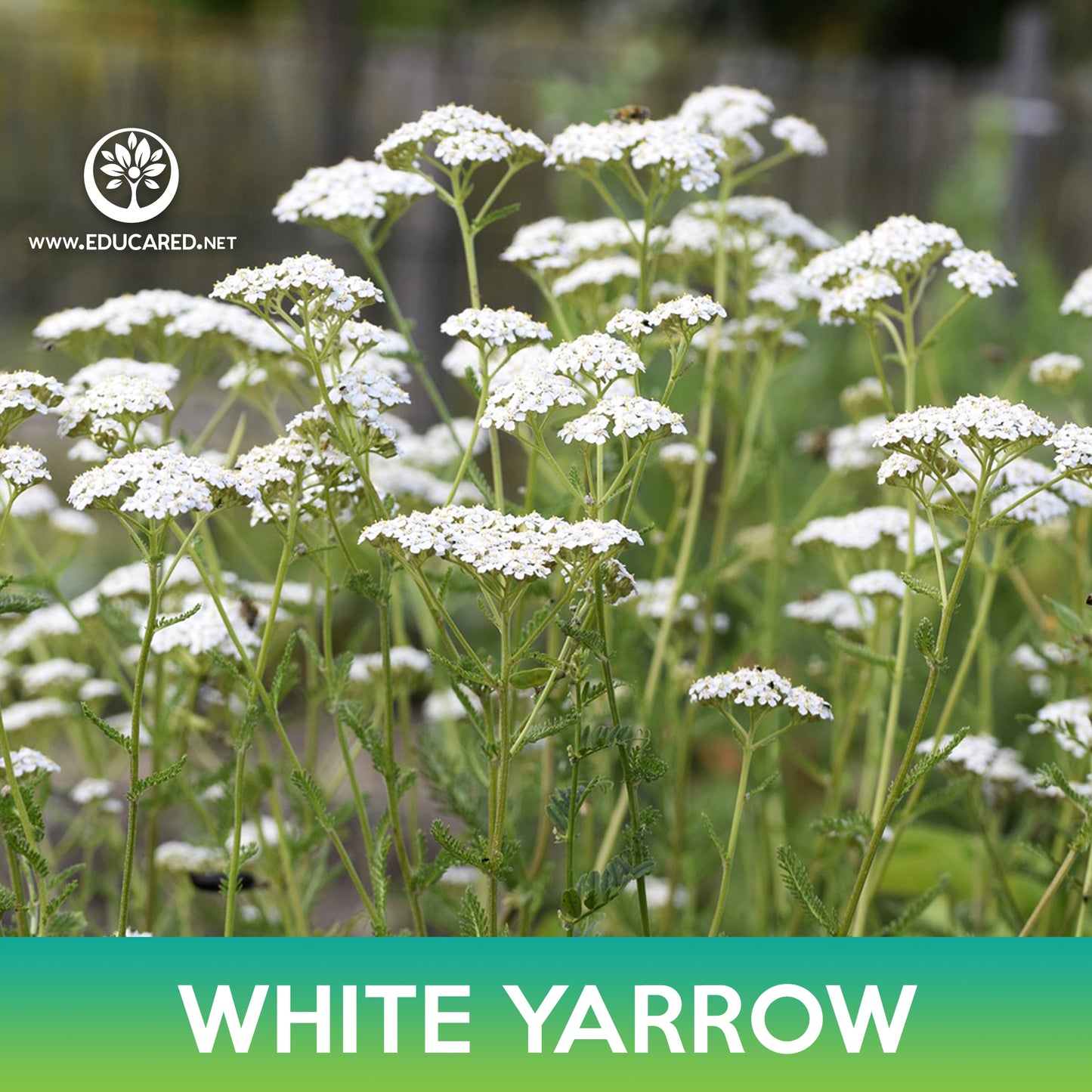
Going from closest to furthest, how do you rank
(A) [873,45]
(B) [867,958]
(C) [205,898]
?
1. (B) [867,958]
2. (C) [205,898]
3. (A) [873,45]

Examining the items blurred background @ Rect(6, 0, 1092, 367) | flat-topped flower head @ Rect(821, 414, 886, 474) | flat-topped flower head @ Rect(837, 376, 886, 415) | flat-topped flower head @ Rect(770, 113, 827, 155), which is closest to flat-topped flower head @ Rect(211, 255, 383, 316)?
flat-topped flower head @ Rect(770, 113, 827, 155)

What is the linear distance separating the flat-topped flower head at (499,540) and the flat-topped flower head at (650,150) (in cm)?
70

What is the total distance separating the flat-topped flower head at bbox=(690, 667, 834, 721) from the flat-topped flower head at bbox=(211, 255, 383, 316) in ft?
2.39

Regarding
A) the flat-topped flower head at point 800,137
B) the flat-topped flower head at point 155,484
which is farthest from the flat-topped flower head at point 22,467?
the flat-topped flower head at point 800,137

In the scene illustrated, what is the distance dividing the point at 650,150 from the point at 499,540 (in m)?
0.81

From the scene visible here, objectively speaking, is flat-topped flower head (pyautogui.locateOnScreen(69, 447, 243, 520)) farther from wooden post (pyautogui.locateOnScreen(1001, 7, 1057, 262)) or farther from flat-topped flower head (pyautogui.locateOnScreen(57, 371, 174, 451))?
wooden post (pyautogui.locateOnScreen(1001, 7, 1057, 262))

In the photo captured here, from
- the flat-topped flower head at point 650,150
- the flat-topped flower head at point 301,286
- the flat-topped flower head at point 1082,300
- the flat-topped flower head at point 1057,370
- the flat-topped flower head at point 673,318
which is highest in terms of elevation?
the flat-topped flower head at point 650,150

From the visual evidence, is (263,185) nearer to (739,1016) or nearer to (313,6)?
(313,6)

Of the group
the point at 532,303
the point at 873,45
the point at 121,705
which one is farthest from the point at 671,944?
the point at 873,45

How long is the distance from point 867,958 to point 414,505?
1.24 m

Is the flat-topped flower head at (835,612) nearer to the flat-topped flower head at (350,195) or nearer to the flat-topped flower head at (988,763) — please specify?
the flat-topped flower head at (988,763)

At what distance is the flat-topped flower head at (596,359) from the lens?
189 centimetres

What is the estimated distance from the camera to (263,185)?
797cm

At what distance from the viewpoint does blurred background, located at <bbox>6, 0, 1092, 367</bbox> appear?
24.8ft
